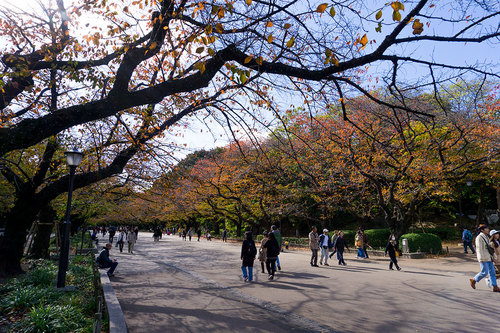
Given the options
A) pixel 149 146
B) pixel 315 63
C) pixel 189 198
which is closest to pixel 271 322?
pixel 315 63

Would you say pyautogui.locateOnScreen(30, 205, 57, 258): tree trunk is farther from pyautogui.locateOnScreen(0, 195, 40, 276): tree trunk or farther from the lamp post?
the lamp post

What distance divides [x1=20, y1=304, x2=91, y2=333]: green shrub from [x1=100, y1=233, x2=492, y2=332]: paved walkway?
839 mm

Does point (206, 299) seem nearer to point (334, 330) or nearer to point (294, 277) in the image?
point (334, 330)

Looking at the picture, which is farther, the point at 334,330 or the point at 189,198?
the point at 189,198

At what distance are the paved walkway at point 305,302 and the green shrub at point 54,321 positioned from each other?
839 millimetres

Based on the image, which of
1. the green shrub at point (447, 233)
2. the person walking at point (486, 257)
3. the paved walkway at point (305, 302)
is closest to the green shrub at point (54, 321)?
the paved walkway at point (305, 302)

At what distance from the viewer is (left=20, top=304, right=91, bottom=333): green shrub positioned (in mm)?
4594

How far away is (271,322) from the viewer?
539cm

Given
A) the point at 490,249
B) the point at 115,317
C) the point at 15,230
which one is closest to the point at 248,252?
the point at 115,317

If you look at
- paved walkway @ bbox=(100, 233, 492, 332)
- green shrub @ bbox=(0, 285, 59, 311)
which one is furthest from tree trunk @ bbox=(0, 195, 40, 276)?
green shrub @ bbox=(0, 285, 59, 311)

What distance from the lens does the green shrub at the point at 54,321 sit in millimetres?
4594

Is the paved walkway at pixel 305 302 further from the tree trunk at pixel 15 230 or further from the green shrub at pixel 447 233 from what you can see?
the green shrub at pixel 447 233

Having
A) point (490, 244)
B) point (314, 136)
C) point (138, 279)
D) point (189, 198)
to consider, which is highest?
point (314, 136)

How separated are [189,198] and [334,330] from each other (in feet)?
84.2
